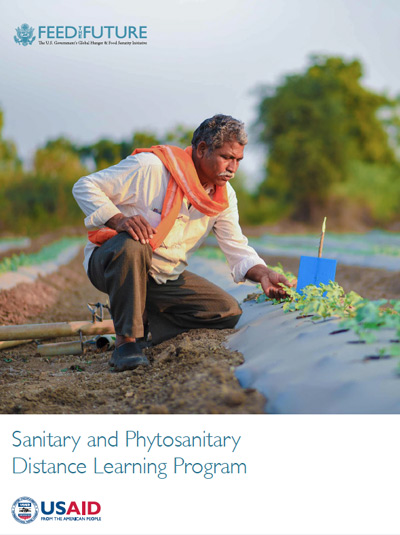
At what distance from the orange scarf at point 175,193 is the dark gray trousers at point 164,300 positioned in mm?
73

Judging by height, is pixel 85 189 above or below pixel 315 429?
above

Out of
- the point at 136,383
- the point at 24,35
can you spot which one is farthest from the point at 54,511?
the point at 24,35

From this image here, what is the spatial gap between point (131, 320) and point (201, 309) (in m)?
0.52

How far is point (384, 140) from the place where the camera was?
29.8 m

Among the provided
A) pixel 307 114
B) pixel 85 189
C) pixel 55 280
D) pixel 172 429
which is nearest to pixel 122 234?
pixel 85 189

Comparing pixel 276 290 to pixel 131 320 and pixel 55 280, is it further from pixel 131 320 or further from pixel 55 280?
pixel 55 280

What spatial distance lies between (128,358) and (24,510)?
1006 mm

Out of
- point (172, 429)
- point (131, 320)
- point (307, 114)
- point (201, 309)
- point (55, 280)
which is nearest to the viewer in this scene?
point (172, 429)

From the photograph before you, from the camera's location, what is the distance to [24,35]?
3.88 metres

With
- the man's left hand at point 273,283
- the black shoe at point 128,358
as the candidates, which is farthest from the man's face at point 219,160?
the black shoe at point 128,358

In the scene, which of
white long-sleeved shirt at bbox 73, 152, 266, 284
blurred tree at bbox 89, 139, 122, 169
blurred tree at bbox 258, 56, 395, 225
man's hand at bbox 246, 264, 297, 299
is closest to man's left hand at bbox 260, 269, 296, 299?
man's hand at bbox 246, 264, 297, 299

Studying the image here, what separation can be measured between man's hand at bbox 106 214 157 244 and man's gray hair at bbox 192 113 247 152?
468mm

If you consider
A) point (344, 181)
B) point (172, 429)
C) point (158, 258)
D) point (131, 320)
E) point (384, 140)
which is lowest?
point (172, 429)

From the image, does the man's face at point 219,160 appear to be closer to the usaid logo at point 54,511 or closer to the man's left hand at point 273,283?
the man's left hand at point 273,283
